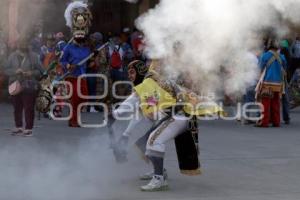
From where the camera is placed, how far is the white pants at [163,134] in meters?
8.69

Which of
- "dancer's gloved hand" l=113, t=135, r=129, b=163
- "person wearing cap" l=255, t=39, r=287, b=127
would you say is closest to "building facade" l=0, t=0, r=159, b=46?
"dancer's gloved hand" l=113, t=135, r=129, b=163

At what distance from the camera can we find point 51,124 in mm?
15875

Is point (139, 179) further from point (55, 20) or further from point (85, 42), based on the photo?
point (55, 20)

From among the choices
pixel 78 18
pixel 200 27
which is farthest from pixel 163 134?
pixel 78 18

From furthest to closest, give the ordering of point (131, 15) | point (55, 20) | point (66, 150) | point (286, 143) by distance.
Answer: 1. point (131, 15)
2. point (55, 20)
3. point (286, 143)
4. point (66, 150)

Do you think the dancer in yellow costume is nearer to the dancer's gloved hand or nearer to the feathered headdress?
the dancer's gloved hand

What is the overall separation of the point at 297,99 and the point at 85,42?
7.04 meters

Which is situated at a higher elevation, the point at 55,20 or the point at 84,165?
the point at 55,20

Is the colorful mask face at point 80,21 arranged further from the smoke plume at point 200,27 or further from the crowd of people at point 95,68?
the smoke plume at point 200,27

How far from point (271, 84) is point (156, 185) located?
7449 mm

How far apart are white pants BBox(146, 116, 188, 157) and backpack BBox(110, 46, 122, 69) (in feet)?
34.4

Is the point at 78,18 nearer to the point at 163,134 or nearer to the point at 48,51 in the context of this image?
the point at 48,51

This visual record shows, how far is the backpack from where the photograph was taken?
Result: 19156mm

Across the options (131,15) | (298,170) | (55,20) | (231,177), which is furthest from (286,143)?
(131,15)
